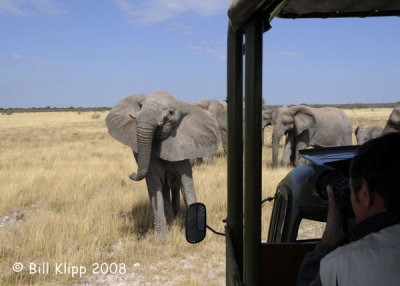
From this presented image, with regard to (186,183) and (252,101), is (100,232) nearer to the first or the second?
(186,183)

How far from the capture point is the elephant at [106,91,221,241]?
464cm

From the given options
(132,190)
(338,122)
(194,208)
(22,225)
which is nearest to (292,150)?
(338,122)

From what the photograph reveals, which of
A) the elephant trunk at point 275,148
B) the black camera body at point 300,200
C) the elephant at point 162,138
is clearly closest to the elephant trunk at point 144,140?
the elephant at point 162,138

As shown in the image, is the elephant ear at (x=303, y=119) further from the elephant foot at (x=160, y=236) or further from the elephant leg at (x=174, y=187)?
the elephant foot at (x=160, y=236)

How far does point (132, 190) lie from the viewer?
7.97 metres

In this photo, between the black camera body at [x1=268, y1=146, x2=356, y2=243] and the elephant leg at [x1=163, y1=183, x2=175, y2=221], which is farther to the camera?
the elephant leg at [x1=163, y1=183, x2=175, y2=221]

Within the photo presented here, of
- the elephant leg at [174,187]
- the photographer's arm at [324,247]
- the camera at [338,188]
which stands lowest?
the elephant leg at [174,187]

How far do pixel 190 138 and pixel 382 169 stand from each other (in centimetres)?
427

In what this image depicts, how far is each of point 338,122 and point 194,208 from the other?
10879 millimetres

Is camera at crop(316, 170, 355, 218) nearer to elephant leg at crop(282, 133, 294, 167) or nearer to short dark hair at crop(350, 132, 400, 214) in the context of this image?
short dark hair at crop(350, 132, 400, 214)

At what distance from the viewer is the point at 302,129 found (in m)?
11.1

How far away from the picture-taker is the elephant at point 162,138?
4637 millimetres

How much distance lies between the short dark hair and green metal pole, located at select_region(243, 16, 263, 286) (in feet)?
1.04

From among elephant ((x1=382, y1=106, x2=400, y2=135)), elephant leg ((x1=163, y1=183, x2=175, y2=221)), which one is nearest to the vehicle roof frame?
elephant leg ((x1=163, y1=183, x2=175, y2=221))
